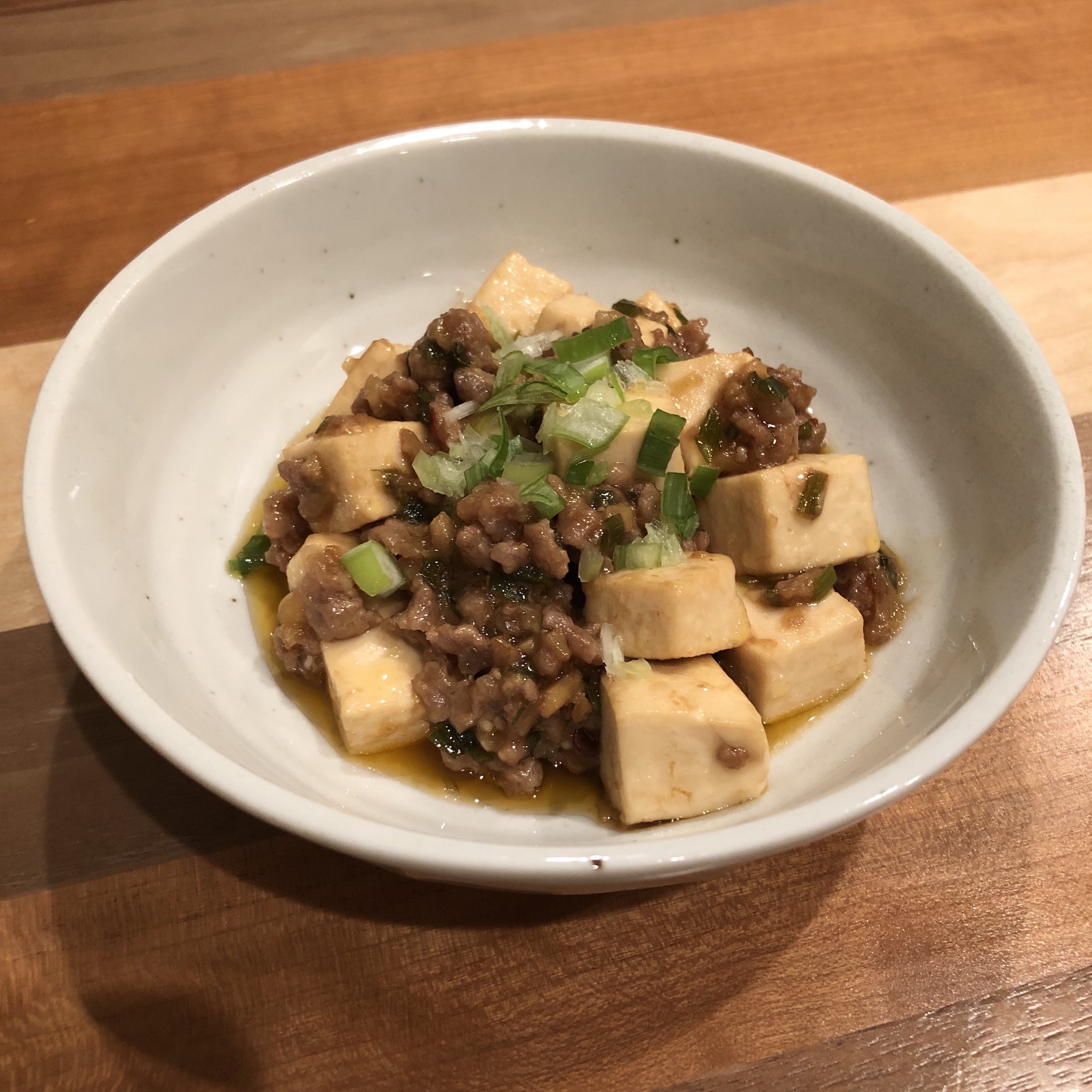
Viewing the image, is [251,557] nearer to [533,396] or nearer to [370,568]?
[370,568]

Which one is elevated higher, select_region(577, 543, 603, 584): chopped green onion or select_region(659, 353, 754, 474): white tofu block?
select_region(659, 353, 754, 474): white tofu block

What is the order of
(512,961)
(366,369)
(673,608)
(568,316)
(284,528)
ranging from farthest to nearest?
(366,369) → (568,316) → (284,528) → (673,608) → (512,961)

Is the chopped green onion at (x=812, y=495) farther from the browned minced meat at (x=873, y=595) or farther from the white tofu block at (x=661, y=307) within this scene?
the white tofu block at (x=661, y=307)

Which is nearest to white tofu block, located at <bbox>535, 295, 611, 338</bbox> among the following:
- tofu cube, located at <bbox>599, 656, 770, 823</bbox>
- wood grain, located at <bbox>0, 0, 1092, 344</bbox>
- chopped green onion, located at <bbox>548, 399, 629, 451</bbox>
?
chopped green onion, located at <bbox>548, 399, 629, 451</bbox>

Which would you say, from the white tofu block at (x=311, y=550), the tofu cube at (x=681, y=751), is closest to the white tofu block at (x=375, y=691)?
the white tofu block at (x=311, y=550)

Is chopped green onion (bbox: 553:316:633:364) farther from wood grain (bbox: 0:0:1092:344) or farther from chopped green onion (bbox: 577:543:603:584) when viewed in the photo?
wood grain (bbox: 0:0:1092:344)

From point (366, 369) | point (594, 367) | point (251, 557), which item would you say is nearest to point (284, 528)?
point (251, 557)

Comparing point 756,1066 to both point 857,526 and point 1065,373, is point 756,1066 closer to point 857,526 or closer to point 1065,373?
point 857,526
